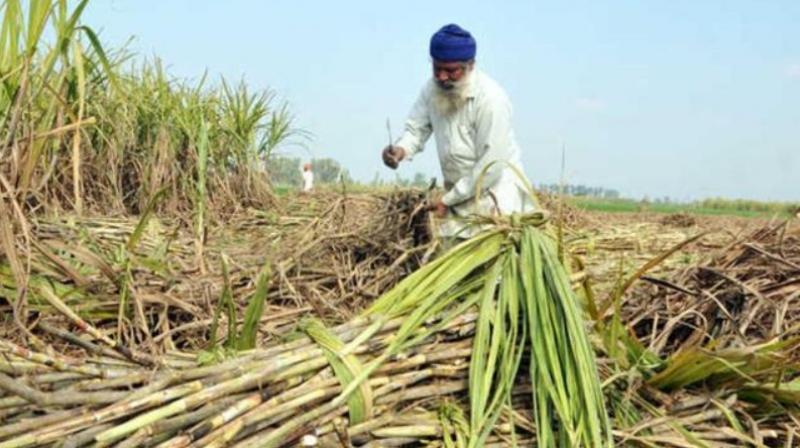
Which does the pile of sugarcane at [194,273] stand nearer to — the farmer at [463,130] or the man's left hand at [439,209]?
the man's left hand at [439,209]

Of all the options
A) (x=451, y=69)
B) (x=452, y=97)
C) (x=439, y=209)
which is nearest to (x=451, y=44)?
(x=451, y=69)

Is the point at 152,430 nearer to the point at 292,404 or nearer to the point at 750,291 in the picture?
the point at 292,404

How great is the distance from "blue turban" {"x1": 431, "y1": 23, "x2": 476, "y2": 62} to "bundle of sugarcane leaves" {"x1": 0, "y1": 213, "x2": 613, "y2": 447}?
1.69 meters

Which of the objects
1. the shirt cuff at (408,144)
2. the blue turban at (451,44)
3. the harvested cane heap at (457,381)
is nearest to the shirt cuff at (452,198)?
the shirt cuff at (408,144)

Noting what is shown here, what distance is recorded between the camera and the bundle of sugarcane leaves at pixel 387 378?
169 centimetres

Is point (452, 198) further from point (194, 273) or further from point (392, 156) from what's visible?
point (194, 273)

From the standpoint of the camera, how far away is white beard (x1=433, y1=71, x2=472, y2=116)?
3.86 m

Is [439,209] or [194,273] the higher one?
[439,209]

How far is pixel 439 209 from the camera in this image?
345cm

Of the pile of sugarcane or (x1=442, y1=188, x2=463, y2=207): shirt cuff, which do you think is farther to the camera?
(x1=442, y1=188, x2=463, y2=207): shirt cuff

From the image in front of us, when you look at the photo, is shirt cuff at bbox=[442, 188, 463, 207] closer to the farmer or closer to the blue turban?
the farmer

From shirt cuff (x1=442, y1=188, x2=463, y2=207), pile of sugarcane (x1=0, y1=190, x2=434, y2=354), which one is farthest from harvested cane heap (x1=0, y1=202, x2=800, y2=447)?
shirt cuff (x1=442, y1=188, x2=463, y2=207)

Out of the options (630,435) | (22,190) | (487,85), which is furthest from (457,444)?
(487,85)

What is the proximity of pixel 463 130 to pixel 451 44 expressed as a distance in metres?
0.46
